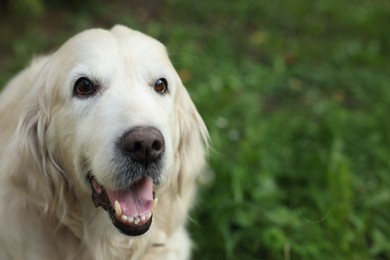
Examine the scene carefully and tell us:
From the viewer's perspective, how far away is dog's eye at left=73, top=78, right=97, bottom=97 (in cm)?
252

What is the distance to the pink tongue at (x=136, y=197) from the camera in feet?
8.13

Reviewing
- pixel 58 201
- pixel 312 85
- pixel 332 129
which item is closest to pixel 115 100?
Answer: pixel 58 201

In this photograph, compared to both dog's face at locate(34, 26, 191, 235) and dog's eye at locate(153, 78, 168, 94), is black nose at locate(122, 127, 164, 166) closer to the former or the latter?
dog's face at locate(34, 26, 191, 235)

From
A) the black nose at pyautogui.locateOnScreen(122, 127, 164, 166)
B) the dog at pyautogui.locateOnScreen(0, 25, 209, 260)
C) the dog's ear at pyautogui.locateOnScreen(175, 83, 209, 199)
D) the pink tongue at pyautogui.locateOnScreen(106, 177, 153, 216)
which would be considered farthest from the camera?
the dog's ear at pyautogui.locateOnScreen(175, 83, 209, 199)

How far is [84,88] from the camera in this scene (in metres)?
2.53

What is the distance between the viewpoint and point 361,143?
14.2 ft

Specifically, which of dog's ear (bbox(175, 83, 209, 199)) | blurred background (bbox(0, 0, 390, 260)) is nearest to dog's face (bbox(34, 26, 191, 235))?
dog's ear (bbox(175, 83, 209, 199))

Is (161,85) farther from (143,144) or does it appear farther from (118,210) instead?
(118,210)

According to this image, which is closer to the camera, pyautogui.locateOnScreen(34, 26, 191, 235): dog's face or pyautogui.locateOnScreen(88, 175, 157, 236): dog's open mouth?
pyautogui.locateOnScreen(34, 26, 191, 235): dog's face

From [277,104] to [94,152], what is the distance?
115 inches

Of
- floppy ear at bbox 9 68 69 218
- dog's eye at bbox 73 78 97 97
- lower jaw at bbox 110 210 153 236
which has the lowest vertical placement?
lower jaw at bbox 110 210 153 236

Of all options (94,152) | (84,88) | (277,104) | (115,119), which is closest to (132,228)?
(94,152)

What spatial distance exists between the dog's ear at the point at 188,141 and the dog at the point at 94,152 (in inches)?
0.5

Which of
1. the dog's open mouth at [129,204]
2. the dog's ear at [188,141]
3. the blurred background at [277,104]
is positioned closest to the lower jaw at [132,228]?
the dog's open mouth at [129,204]
